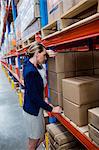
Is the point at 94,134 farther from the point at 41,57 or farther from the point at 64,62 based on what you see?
the point at 41,57

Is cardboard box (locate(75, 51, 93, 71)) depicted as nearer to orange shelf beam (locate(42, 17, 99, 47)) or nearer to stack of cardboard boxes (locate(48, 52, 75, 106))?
stack of cardboard boxes (locate(48, 52, 75, 106))

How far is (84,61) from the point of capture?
6.37 feet

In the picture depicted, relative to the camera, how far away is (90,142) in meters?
1.33

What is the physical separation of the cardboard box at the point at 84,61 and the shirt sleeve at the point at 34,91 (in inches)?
16.5

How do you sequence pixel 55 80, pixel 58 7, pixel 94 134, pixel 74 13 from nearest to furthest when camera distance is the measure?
pixel 94 134, pixel 74 13, pixel 58 7, pixel 55 80

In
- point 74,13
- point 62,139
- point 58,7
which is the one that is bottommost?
point 62,139

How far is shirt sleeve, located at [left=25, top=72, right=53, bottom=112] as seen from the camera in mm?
1966

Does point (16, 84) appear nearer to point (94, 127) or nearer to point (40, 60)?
point (40, 60)

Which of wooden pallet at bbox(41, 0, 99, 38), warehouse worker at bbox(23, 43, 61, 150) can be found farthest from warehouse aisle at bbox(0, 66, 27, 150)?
wooden pallet at bbox(41, 0, 99, 38)

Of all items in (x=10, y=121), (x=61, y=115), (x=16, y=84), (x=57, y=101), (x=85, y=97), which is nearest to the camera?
(x=85, y=97)

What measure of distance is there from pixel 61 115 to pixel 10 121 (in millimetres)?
2835

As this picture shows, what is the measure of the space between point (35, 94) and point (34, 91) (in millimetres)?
30

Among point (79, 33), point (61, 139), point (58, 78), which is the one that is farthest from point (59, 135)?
point (79, 33)

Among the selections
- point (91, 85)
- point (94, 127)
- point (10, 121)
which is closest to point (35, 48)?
point (91, 85)
